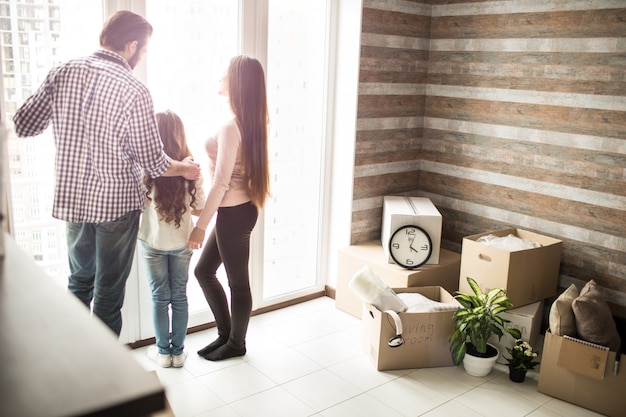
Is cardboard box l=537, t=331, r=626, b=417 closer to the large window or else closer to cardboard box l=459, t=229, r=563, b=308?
cardboard box l=459, t=229, r=563, b=308

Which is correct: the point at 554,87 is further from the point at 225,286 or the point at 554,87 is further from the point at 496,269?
the point at 225,286

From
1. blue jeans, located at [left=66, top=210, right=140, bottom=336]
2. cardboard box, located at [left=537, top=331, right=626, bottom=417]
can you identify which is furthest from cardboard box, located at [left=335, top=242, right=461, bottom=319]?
blue jeans, located at [left=66, top=210, right=140, bottom=336]

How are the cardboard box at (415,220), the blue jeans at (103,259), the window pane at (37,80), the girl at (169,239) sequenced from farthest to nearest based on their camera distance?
the cardboard box at (415,220) → the girl at (169,239) → the window pane at (37,80) → the blue jeans at (103,259)

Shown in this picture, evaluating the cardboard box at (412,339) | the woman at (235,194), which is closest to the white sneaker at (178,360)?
the woman at (235,194)

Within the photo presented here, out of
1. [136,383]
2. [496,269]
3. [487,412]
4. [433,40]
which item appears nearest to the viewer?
[136,383]

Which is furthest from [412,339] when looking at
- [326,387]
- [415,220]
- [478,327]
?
[415,220]

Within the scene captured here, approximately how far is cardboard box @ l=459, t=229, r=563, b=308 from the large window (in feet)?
3.53

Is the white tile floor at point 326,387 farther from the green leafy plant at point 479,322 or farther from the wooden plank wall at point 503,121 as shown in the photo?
the wooden plank wall at point 503,121

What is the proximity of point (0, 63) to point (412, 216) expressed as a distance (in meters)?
2.20

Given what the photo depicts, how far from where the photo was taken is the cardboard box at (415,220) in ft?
11.4

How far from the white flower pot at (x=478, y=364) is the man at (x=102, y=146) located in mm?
1737

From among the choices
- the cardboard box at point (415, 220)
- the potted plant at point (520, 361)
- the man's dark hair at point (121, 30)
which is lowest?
the potted plant at point (520, 361)

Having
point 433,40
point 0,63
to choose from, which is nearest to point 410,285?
point 433,40

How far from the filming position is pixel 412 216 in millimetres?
3498
